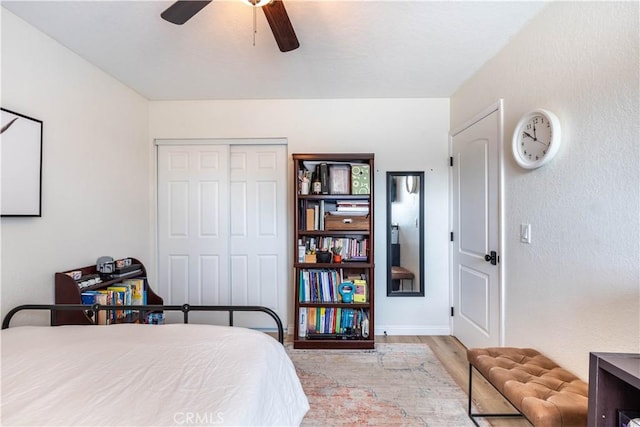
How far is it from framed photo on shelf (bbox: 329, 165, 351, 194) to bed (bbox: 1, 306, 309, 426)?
1.66 m

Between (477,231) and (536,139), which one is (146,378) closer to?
(536,139)

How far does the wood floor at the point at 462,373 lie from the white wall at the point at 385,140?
0.44 feet

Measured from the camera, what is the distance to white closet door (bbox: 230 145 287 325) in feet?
10.5

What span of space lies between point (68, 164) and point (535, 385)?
10.7ft

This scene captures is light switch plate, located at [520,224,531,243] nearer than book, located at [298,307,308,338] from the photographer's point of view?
Yes

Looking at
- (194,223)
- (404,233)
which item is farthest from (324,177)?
(194,223)

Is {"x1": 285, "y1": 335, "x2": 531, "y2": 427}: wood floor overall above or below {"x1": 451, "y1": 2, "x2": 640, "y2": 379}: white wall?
below

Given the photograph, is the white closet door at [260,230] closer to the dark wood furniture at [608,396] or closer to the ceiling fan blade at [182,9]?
the ceiling fan blade at [182,9]

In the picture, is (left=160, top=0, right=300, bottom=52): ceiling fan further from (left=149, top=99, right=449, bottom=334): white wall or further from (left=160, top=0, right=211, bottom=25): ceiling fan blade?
(left=149, top=99, right=449, bottom=334): white wall

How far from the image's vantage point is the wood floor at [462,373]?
1.79m

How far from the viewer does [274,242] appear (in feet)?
10.5

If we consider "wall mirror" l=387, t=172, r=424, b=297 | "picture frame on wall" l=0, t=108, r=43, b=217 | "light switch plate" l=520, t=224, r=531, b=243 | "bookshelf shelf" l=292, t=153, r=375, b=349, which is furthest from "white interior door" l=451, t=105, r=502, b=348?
"picture frame on wall" l=0, t=108, r=43, b=217

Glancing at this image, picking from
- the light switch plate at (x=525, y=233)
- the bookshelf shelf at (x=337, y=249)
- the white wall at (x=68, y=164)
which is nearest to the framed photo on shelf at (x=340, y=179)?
the bookshelf shelf at (x=337, y=249)

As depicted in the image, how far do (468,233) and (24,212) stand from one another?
337 centimetres
